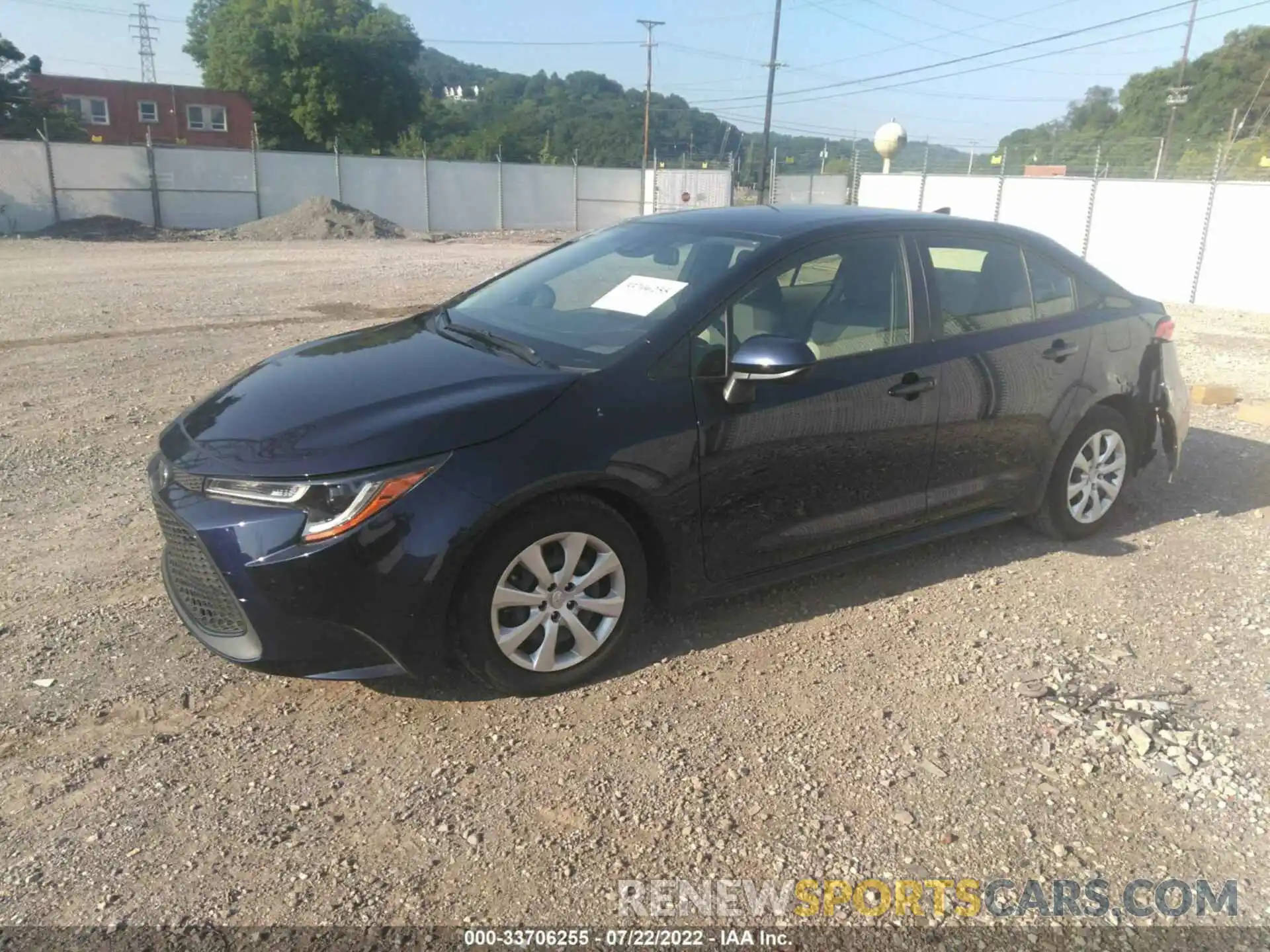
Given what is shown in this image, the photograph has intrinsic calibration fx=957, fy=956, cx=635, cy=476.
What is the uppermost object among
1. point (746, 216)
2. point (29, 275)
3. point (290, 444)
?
point (746, 216)

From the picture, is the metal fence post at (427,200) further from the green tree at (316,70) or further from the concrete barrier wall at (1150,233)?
the concrete barrier wall at (1150,233)

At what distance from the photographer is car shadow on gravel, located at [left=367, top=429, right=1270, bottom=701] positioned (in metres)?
3.80

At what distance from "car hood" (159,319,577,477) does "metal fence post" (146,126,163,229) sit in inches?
1182

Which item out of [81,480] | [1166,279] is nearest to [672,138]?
[1166,279]

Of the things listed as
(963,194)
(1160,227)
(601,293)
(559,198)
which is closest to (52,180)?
(559,198)

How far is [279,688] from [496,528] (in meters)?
1.06

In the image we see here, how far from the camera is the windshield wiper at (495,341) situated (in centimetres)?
367

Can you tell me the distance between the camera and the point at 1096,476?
515cm

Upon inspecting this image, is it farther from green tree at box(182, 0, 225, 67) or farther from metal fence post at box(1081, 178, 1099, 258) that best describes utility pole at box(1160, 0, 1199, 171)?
green tree at box(182, 0, 225, 67)

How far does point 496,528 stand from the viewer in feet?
10.5

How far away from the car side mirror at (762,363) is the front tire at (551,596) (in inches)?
26.9

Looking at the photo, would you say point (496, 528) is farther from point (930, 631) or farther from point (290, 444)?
point (930, 631)

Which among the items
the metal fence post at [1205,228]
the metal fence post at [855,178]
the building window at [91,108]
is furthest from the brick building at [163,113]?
the metal fence post at [1205,228]

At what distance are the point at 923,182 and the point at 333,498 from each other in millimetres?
23145
